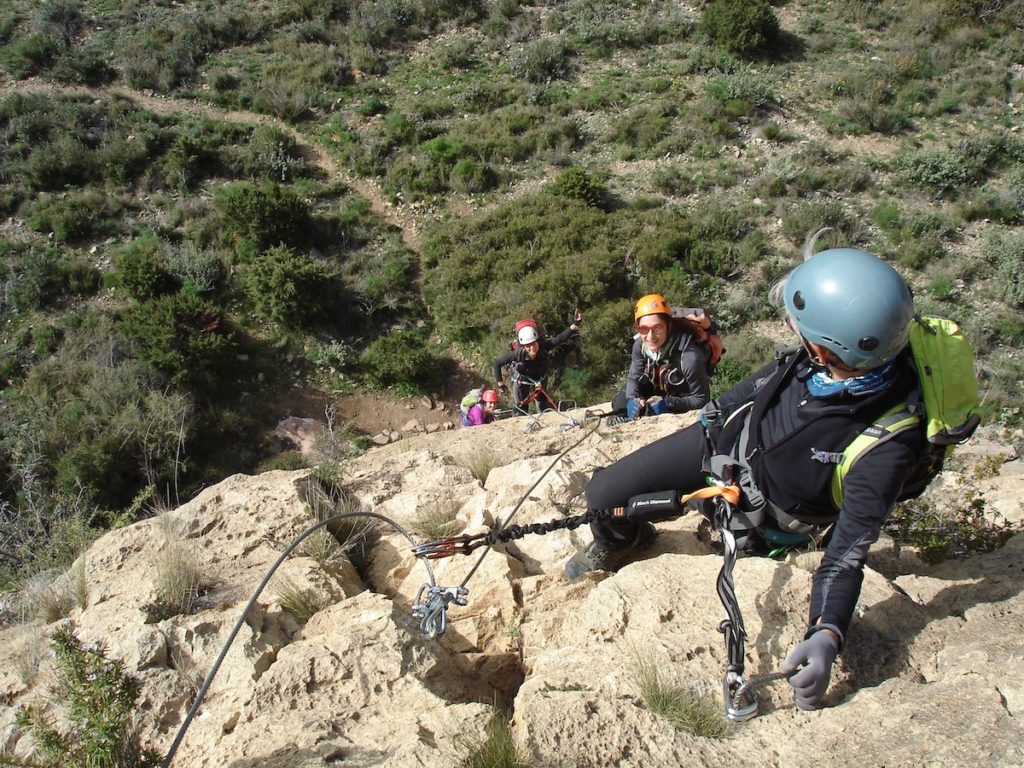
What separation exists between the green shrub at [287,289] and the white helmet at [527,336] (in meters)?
6.66

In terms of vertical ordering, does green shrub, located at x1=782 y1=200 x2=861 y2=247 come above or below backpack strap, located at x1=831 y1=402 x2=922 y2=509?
below

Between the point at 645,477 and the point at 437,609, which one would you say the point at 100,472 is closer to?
the point at 437,609

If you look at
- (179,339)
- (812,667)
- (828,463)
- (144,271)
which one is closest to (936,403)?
(828,463)

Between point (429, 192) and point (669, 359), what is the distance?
1203 cm

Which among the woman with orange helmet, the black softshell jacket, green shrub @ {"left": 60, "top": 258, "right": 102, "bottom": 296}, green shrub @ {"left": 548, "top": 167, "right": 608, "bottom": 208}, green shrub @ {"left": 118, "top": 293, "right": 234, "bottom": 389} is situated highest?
the black softshell jacket

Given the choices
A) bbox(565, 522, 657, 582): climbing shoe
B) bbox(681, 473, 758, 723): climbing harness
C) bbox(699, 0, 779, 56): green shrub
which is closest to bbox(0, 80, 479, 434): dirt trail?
bbox(565, 522, 657, 582): climbing shoe

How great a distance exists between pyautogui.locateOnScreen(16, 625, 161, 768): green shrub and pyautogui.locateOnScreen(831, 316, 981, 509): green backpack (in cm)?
280

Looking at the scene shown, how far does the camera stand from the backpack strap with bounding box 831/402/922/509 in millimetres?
2186

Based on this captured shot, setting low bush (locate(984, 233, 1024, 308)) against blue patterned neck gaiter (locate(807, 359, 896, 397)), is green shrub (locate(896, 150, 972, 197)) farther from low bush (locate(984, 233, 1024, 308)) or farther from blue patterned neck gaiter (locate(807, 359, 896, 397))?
blue patterned neck gaiter (locate(807, 359, 896, 397))

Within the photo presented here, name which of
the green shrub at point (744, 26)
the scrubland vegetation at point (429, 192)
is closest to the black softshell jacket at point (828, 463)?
the scrubland vegetation at point (429, 192)

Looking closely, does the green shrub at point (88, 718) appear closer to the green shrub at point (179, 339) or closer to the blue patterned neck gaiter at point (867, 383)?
the blue patterned neck gaiter at point (867, 383)

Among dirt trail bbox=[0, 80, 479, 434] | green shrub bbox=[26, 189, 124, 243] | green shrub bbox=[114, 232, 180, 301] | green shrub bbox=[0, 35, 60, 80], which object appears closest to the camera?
dirt trail bbox=[0, 80, 479, 434]

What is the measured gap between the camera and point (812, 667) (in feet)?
6.97

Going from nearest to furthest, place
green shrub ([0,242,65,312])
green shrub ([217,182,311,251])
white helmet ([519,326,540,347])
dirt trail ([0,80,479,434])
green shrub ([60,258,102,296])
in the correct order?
1. white helmet ([519,326,540,347])
2. dirt trail ([0,80,479,434])
3. green shrub ([0,242,65,312])
4. green shrub ([60,258,102,296])
5. green shrub ([217,182,311,251])
